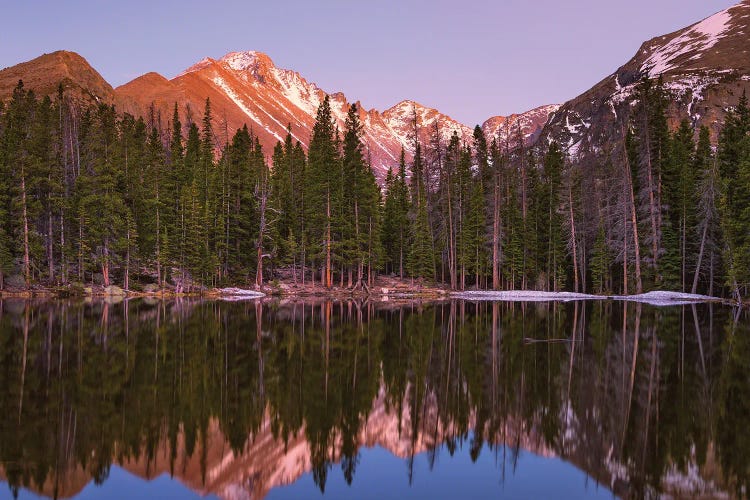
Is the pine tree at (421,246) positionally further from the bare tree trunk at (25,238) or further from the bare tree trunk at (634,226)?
the bare tree trunk at (25,238)

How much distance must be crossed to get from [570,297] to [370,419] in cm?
5256

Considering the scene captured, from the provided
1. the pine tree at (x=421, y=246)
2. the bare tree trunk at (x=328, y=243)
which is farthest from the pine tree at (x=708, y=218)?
the bare tree trunk at (x=328, y=243)

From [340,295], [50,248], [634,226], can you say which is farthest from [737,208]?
[50,248]

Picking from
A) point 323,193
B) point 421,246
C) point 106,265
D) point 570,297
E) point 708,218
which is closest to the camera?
point 708,218

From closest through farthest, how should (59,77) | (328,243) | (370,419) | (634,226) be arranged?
(370,419) → (634,226) → (328,243) → (59,77)

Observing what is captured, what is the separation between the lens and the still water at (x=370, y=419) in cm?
830

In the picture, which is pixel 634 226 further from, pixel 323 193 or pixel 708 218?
pixel 323 193

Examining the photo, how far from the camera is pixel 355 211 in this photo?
63.2 meters

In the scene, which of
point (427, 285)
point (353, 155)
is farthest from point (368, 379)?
point (427, 285)

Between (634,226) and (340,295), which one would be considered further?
(340,295)

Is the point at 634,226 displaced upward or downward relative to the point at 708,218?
downward

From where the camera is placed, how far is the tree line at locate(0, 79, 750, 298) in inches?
2190

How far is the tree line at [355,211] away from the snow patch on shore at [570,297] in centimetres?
319

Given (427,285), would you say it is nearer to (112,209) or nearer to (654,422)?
(112,209)
